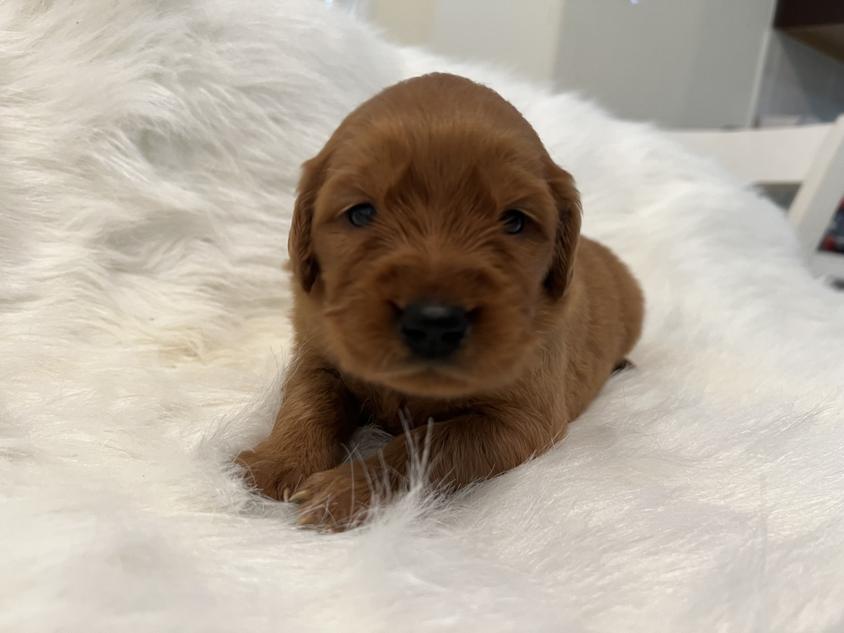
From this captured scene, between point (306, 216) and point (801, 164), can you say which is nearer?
point (306, 216)

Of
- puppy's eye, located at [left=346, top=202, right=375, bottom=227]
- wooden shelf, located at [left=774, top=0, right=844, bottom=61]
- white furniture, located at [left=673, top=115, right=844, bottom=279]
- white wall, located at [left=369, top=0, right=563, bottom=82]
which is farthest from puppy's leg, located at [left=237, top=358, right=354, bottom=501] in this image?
wooden shelf, located at [left=774, top=0, right=844, bottom=61]

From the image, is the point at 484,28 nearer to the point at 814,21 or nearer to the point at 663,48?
the point at 663,48

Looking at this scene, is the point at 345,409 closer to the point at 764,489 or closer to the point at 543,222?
the point at 543,222

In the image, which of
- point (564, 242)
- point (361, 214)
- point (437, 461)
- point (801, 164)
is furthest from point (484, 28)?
point (437, 461)

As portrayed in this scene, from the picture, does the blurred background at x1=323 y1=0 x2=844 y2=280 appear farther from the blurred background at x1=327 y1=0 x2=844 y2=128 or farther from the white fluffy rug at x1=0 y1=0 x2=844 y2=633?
the white fluffy rug at x1=0 y1=0 x2=844 y2=633

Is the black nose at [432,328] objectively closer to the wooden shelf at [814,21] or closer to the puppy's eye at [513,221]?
the puppy's eye at [513,221]

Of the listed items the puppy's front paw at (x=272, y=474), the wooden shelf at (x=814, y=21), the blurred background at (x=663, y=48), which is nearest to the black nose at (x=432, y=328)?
the puppy's front paw at (x=272, y=474)
